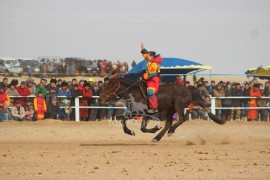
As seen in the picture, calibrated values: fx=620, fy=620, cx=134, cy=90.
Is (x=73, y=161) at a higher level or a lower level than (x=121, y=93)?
lower

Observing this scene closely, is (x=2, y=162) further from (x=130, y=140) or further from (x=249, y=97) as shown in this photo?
(x=249, y=97)

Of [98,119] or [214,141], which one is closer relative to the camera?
[214,141]

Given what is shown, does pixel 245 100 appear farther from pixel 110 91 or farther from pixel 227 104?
pixel 110 91

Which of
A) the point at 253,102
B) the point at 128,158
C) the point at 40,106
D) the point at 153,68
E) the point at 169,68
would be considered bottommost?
the point at 128,158

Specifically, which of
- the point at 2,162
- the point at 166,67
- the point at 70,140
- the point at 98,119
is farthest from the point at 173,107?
the point at 166,67

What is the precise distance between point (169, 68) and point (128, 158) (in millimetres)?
12722

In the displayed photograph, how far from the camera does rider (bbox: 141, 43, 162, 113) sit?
14.6 m

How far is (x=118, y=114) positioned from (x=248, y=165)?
35.0 feet

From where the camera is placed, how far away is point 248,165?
11.4 meters

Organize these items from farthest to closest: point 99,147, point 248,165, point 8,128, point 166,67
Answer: point 166,67
point 8,128
point 99,147
point 248,165

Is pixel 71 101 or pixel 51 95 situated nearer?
pixel 51 95

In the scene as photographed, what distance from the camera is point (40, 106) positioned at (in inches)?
803

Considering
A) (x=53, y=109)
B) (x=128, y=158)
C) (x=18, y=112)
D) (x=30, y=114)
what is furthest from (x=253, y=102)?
(x=128, y=158)

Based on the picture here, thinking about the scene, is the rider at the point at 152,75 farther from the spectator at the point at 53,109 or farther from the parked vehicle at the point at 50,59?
the parked vehicle at the point at 50,59
